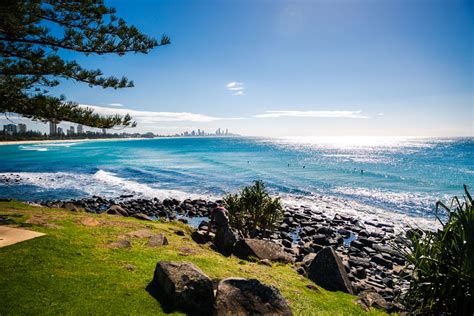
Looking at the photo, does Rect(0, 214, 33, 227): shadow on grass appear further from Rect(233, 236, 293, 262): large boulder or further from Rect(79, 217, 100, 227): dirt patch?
Rect(233, 236, 293, 262): large boulder

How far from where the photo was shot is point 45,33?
35.9 ft

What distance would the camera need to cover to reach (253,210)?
50.7 feet

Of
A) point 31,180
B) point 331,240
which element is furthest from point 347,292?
point 31,180

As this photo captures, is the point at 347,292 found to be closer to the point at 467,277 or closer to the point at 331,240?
the point at 467,277

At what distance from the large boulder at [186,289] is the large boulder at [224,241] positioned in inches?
218

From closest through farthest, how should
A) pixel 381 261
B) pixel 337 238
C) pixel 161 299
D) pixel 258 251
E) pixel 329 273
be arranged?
pixel 161 299 → pixel 329 273 → pixel 258 251 → pixel 381 261 → pixel 337 238

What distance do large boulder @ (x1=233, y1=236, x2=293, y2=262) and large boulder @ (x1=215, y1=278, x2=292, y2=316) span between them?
16.3 ft

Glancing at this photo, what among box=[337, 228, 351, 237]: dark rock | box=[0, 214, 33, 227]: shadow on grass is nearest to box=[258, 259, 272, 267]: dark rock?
box=[0, 214, 33, 227]: shadow on grass

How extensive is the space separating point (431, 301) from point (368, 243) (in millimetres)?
14843

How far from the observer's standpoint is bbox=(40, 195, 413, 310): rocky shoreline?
12.4 m

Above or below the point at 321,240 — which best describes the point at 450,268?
above

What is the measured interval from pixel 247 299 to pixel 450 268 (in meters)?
4.02

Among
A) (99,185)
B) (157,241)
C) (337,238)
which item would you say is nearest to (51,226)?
(157,241)

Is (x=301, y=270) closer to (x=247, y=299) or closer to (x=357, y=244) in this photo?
(x=247, y=299)
